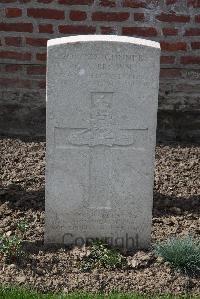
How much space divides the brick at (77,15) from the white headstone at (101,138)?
6.12 ft

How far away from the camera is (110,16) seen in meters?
Result: 5.62

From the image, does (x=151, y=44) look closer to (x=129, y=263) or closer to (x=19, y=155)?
(x=129, y=263)

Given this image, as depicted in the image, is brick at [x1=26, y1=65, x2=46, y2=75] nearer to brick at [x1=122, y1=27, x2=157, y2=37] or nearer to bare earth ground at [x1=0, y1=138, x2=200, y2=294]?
bare earth ground at [x1=0, y1=138, x2=200, y2=294]

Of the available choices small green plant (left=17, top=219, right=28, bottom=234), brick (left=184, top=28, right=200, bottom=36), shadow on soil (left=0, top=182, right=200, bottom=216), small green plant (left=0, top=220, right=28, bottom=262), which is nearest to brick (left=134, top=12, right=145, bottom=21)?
brick (left=184, top=28, right=200, bottom=36)

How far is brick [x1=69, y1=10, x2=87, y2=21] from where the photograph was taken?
561 cm

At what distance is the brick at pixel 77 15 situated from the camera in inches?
221

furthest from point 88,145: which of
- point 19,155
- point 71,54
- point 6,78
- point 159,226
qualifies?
point 6,78

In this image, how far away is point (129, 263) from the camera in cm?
395

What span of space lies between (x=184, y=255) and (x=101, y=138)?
32.6 inches

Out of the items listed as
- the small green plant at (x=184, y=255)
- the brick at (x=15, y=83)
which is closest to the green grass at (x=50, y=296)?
the small green plant at (x=184, y=255)

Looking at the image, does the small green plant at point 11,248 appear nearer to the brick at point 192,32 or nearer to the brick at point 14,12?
the brick at point 14,12

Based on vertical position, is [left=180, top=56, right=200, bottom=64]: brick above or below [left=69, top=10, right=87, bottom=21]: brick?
below

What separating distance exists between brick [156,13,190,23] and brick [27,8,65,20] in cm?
82

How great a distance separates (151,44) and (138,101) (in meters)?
0.33
